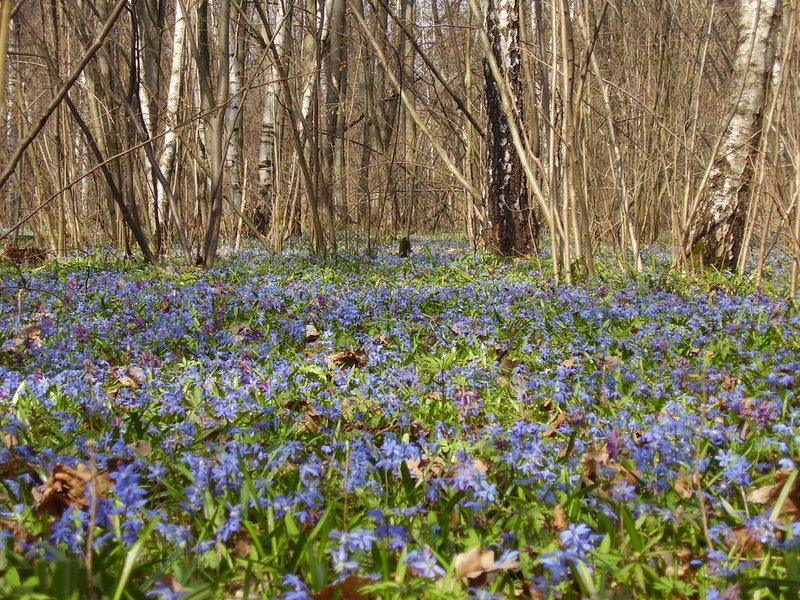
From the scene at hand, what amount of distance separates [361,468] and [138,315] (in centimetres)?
311

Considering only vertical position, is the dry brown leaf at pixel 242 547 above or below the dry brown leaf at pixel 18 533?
below

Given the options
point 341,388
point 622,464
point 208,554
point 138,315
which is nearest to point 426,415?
point 341,388

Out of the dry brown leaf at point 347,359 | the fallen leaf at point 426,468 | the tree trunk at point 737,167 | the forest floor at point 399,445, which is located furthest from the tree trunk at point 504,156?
the fallen leaf at point 426,468

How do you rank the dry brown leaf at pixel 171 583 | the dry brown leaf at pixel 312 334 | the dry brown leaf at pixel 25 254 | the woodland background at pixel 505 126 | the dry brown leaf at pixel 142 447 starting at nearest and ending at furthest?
the dry brown leaf at pixel 171 583 < the dry brown leaf at pixel 142 447 < the dry brown leaf at pixel 312 334 < the woodland background at pixel 505 126 < the dry brown leaf at pixel 25 254

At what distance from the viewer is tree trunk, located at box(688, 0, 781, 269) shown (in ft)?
21.9

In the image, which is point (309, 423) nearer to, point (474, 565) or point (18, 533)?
point (18, 533)

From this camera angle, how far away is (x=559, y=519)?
184 cm

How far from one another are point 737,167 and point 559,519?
5.89m

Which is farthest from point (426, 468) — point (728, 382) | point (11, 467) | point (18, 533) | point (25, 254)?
point (25, 254)

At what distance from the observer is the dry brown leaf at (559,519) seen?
184cm

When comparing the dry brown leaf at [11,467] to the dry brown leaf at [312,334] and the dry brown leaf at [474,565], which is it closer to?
the dry brown leaf at [474,565]

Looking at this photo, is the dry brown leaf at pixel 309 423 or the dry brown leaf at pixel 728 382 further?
the dry brown leaf at pixel 728 382

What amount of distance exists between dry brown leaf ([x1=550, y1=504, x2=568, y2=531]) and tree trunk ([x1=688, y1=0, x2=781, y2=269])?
5.43 meters

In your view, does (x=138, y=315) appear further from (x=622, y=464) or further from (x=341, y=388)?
(x=622, y=464)
